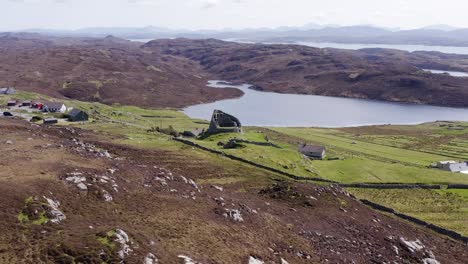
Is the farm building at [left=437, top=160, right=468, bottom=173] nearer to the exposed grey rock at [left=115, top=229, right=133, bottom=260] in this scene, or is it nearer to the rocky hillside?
the rocky hillside

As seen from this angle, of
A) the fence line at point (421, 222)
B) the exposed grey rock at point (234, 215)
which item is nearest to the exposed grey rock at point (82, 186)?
the exposed grey rock at point (234, 215)

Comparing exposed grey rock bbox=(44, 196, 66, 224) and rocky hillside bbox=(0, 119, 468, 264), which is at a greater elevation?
exposed grey rock bbox=(44, 196, 66, 224)

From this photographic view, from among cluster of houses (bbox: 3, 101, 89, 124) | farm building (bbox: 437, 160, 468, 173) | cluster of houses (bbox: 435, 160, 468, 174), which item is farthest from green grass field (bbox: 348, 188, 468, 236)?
cluster of houses (bbox: 3, 101, 89, 124)

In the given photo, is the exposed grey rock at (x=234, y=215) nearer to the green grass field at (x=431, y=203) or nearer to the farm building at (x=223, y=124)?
the green grass field at (x=431, y=203)

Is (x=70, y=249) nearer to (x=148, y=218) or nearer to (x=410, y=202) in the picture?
(x=148, y=218)

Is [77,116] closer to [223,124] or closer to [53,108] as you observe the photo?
[53,108]

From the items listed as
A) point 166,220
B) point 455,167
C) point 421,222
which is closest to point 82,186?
point 166,220
